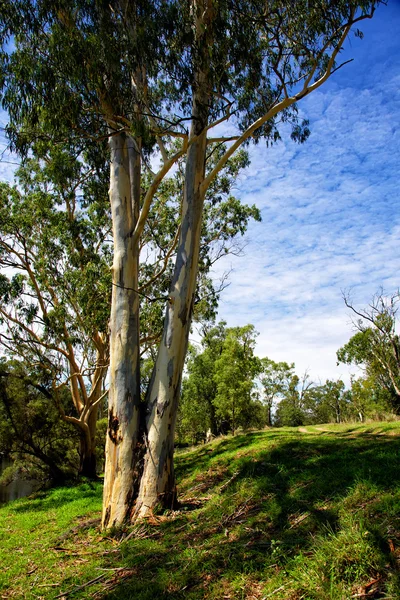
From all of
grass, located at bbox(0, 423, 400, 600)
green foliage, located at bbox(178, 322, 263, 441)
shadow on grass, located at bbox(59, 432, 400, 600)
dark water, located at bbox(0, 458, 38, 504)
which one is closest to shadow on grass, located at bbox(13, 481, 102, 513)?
grass, located at bbox(0, 423, 400, 600)

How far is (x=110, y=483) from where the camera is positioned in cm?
550

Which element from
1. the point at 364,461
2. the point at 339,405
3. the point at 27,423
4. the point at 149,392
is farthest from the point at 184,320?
the point at 339,405

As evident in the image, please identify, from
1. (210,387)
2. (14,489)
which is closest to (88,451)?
(210,387)

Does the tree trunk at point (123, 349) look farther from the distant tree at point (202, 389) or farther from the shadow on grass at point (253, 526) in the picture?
the distant tree at point (202, 389)

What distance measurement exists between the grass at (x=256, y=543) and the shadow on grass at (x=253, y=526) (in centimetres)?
1

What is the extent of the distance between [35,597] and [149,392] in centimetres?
278

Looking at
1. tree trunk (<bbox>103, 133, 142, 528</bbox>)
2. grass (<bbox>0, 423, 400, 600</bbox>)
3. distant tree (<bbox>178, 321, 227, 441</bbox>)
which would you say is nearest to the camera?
grass (<bbox>0, 423, 400, 600</bbox>)

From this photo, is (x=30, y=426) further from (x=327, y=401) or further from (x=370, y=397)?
(x=327, y=401)

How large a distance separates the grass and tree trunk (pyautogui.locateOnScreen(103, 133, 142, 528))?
572 mm

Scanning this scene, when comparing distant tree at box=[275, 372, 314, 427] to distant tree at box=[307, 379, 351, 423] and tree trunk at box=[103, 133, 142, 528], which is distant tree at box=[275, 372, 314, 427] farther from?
tree trunk at box=[103, 133, 142, 528]

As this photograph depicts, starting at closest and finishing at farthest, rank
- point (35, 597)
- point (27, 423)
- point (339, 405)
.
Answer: point (35, 597) < point (27, 423) < point (339, 405)

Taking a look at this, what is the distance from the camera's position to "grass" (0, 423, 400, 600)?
2.79m

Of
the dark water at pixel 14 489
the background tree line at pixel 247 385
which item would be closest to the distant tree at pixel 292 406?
the background tree line at pixel 247 385

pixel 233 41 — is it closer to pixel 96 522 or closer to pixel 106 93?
pixel 106 93
